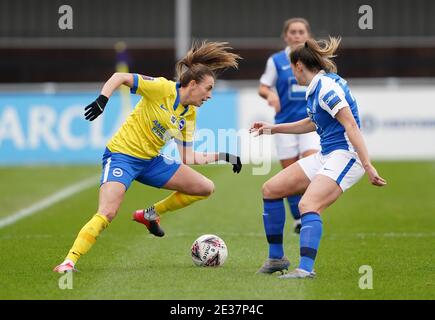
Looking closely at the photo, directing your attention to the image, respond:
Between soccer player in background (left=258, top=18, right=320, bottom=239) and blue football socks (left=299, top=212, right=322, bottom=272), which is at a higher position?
soccer player in background (left=258, top=18, right=320, bottom=239)

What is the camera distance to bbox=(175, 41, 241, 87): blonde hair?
863cm

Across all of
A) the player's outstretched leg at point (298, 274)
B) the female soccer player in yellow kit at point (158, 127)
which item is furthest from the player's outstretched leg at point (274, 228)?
the female soccer player in yellow kit at point (158, 127)

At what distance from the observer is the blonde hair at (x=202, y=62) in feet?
28.3

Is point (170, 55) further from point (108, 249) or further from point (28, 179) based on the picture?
point (108, 249)

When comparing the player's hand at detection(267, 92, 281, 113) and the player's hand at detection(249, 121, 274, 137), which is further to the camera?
the player's hand at detection(267, 92, 281, 113)

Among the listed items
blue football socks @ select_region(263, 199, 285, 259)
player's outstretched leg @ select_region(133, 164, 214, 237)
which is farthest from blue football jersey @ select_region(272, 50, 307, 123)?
blue football socks @ select_region(263, 199, 285, 259)

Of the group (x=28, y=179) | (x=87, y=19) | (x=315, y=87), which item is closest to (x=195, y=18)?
(x=87, y=19)

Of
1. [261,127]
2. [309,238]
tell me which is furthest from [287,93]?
[309,238]

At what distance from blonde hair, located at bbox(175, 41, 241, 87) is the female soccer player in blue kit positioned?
2.67ft

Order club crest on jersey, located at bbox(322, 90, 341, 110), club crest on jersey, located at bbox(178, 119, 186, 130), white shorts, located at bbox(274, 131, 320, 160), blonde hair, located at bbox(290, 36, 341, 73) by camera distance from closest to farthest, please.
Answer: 1. club crest on jersey, located at bbox(322, 90, 341, 110)
2. blonde hair, located at bbox(290, 36, 341, 73)
3. club crest on jersey, located at bbox(178, 119, 186, 130)
4. white shorts, located at bbox(274, 131, 320, 160)

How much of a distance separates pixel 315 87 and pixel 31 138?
42.8ft

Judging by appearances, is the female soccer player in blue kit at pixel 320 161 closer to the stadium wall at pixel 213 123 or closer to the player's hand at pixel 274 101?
the player's hand at pixel 274 101

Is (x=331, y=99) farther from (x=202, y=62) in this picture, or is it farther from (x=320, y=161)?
(x=202, y=62)

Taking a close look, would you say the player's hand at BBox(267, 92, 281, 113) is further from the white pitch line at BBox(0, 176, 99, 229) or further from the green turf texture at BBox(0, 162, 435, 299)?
the white pitch line at BBox(0, 176, 99, 229)
